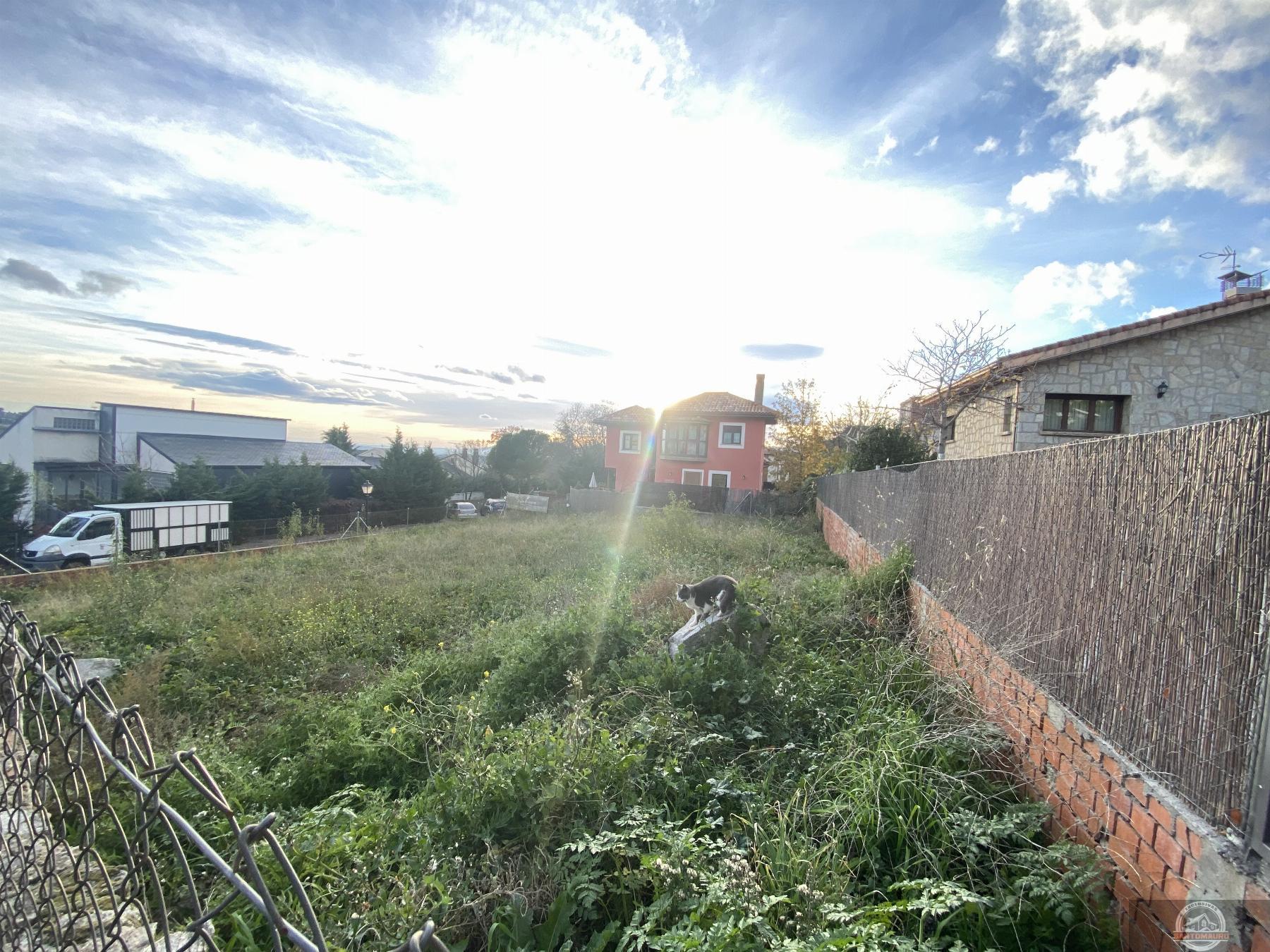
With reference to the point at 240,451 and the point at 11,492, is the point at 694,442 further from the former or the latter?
the point at 11,492

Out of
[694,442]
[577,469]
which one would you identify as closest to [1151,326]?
[694,442]

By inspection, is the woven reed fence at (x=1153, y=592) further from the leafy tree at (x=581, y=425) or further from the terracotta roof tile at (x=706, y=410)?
the leafy tree at (x=581, y=425)

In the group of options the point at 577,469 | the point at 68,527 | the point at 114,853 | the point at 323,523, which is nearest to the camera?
the point at 114,853

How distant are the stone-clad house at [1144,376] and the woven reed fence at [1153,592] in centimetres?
1028

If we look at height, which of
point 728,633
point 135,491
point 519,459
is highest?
point 519,459

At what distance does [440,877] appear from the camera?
2293mm

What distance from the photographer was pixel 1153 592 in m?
2.02

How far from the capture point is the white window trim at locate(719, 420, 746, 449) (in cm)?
2789

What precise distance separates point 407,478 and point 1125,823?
28.8 metres

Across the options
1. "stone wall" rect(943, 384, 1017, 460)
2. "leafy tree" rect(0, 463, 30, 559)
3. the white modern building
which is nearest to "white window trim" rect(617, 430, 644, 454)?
the white modern building

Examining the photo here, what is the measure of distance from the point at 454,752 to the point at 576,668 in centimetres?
136

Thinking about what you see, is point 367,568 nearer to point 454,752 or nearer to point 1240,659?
point 454,752

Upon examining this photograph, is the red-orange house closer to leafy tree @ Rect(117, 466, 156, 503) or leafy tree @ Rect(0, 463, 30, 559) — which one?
leafy tree @ Rect(117, 466, 156, 503)

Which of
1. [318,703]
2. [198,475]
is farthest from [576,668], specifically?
[198,475]
